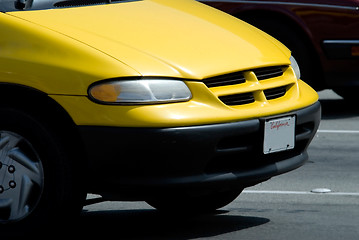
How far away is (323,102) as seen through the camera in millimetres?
11930

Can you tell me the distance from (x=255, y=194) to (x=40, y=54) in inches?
91.7

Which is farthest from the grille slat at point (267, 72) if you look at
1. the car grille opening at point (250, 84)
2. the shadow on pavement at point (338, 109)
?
the shadow on pavement at point (338, 109)

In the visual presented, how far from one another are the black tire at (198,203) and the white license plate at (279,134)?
81 centimetres

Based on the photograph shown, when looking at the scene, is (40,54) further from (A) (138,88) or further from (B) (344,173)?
(B) (344,173)

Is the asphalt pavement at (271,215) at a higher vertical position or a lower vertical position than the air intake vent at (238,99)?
lower

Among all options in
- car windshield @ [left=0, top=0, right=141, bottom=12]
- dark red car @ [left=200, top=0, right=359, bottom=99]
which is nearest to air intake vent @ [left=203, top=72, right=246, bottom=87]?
car windshield @ [left=0, top=0, right=141, bottom=12]

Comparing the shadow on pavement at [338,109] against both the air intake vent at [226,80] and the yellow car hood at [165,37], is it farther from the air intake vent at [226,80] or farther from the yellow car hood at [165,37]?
the air intake vent at [226,80]

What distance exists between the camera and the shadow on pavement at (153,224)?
6.08 metres

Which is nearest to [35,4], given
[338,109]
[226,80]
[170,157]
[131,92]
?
[131,92]

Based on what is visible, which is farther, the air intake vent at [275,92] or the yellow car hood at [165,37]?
the air intake vent at [275,92]

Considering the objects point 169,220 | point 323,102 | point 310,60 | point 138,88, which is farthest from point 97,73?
point 323,102

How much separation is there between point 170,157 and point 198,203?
49.6 inches

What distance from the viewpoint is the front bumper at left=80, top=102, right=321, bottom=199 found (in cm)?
533

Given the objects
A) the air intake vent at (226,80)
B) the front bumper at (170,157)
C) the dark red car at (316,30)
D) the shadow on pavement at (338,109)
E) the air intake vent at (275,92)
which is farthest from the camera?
the shadow on pavement at (338,109)
